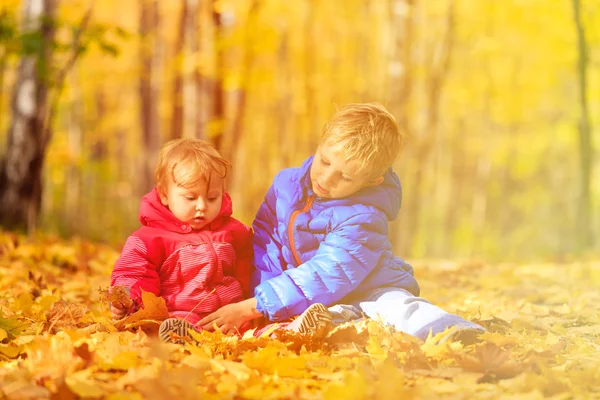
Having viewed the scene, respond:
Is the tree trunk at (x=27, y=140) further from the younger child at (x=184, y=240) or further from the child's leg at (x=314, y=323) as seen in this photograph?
the child's leg at (x=314, y=323)

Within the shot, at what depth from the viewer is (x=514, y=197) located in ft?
94.9

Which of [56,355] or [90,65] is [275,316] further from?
[90,65]

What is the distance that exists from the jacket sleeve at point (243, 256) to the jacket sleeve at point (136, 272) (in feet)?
1.48

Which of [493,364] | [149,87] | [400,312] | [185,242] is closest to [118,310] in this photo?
[185,242]

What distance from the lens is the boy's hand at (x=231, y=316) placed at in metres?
2.92

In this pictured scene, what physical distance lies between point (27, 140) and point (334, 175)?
5627mm

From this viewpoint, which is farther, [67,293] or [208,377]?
[67,293]

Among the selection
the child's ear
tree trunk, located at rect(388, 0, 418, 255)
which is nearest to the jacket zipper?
the child's ear

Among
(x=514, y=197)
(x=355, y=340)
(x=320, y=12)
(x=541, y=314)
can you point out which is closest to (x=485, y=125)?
(x=320, y=12)

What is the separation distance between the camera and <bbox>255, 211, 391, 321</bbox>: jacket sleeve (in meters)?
2.95

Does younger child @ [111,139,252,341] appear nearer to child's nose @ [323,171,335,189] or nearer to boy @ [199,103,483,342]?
boy @ [199,103,483,342]

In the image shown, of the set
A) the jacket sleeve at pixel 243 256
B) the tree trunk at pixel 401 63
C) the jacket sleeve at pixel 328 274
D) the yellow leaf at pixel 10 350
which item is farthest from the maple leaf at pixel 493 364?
the tree trunk at pixel 401 63

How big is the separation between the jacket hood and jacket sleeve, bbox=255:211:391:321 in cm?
10

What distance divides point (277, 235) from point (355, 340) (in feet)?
2.36
